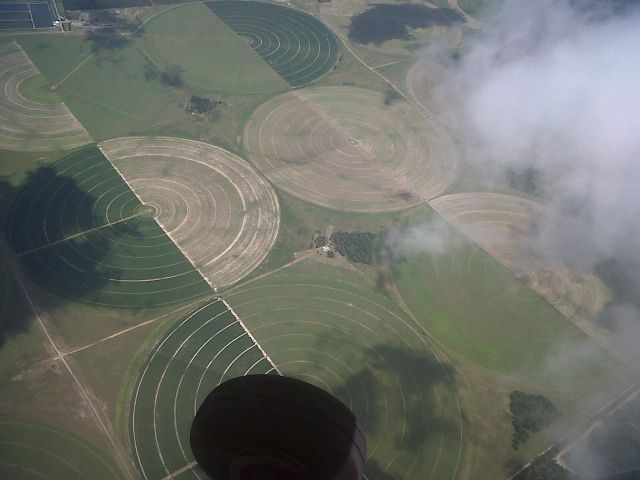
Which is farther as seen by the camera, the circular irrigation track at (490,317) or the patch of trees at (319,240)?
the patch of trees at (319,240)

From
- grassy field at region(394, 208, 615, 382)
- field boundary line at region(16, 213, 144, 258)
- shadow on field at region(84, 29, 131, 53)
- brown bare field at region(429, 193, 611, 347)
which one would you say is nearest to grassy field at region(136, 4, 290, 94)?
shadow on field at region(84, 29, 131, 53)

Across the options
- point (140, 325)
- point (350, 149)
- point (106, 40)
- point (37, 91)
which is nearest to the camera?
point (140, 325)

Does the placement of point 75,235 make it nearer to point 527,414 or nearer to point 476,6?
point 527,414

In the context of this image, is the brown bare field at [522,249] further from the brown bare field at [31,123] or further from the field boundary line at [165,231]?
the brown bare field at [31,123]

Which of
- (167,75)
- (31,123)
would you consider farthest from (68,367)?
(167,75)

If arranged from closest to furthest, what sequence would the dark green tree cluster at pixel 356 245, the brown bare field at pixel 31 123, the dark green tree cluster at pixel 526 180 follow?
the dark green tree cluster at pixel 356 245
the brown bare field at pixel 31 123
the dark green tree cluster at pixel 526 180

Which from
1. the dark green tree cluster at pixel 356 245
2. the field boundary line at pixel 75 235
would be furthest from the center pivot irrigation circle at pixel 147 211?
the dark green tree cluster at pixel 356 245
